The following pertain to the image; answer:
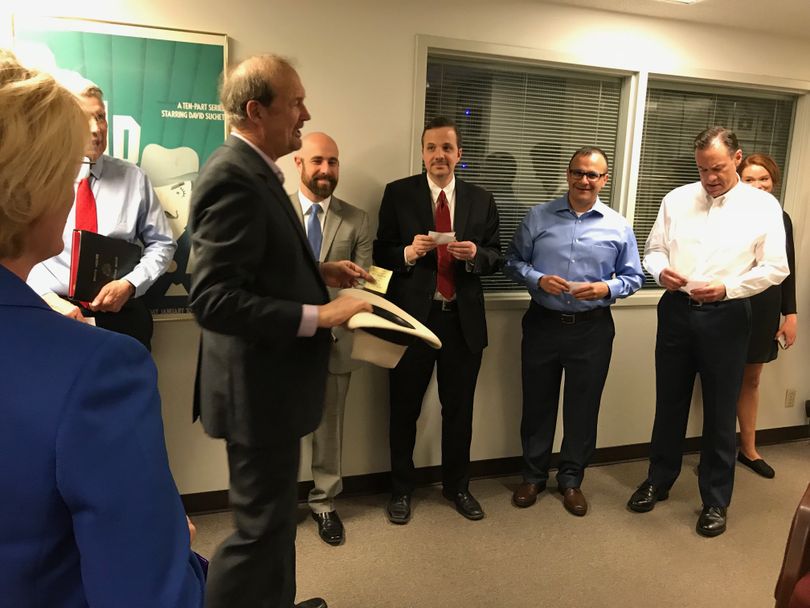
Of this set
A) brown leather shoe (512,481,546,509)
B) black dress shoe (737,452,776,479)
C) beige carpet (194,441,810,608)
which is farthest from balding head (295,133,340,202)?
black dress shoe (737,452,776,479)

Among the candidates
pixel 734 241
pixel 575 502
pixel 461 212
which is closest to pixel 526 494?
pixel 575 502

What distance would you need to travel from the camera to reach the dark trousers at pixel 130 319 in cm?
232

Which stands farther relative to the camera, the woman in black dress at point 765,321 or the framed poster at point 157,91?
the woman in black dress at point 765,321

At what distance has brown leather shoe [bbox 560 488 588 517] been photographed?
2.92 meters

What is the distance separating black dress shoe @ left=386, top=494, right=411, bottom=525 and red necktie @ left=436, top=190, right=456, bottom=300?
A: 40.0 inches

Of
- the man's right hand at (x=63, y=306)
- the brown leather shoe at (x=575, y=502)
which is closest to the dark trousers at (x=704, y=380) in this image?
the brown leather shoe at (x=575, y=502)

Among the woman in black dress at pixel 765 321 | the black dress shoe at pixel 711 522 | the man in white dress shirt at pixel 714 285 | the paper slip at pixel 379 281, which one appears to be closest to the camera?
the paper slip at pixel 379 281

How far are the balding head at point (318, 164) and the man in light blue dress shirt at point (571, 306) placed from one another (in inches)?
41.1

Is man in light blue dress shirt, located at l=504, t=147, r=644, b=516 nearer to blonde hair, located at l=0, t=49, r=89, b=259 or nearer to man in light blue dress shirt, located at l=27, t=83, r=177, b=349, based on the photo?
man in light blue dress shirt, located at l=27, t=83, r=177, b=349

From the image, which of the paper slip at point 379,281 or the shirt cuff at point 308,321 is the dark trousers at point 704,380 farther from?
the shirt cuff at point 308,321

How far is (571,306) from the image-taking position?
9.43 ft

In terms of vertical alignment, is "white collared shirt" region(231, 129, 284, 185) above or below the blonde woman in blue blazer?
above

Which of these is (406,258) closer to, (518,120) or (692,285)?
(518,120)

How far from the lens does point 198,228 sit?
1479 millimetres
